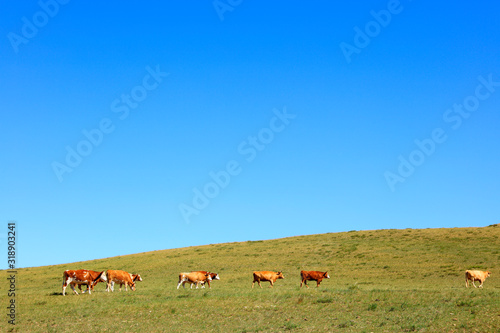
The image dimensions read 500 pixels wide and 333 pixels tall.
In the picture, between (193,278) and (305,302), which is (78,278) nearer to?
(193,278)

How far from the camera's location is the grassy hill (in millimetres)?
22484

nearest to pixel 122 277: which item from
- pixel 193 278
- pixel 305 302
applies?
pixel 193 278

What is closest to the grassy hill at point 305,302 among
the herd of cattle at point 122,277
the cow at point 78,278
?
the cow at point 78,278

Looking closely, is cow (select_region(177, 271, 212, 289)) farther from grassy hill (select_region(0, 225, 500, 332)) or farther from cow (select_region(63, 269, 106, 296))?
cow (select_region(63, 269, 106, 296))

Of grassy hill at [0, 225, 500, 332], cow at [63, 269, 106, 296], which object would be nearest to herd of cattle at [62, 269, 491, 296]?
cow at [63, 269, 106, 296]

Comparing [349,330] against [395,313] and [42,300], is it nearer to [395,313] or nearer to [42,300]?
[395,313]

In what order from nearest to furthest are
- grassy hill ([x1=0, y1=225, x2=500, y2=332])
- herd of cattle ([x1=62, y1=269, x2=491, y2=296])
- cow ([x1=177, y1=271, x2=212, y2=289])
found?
grassy hill ([x1=0, y1=225, x2=500, y2=332]) < herd of cattle ([x1=62, y1=269, x2=491, y2=296]) < cow ([x1=177, y1=271, x2=212, y2=289])

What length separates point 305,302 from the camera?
27.1 meters

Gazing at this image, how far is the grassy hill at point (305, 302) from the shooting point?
22.5 meters

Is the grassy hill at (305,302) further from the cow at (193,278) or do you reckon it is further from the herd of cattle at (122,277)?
the cow at (193,278)

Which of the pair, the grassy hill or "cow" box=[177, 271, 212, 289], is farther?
"cow" box=[177, 271, 212, 289]

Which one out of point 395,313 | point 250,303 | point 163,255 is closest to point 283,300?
point 250,303

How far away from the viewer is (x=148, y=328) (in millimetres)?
22641

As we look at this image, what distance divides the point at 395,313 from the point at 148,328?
1158 centimetres
